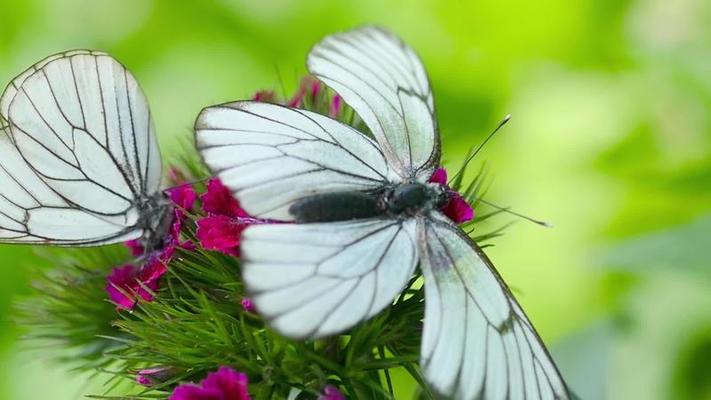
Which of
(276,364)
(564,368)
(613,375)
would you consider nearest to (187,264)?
(276,364)

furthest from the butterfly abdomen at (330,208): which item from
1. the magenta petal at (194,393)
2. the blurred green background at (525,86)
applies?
the blurred green background at (525,86)

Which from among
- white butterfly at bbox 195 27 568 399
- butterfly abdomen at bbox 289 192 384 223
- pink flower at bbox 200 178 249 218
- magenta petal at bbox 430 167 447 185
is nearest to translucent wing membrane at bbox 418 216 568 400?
white butterfly at bbox 195 27 568 399

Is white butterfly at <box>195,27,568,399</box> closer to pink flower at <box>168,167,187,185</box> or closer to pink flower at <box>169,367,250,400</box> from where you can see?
pink flower at <box>169,367,250,400</box>

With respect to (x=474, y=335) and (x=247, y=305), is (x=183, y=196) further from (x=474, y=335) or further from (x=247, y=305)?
(x=474, y=335)

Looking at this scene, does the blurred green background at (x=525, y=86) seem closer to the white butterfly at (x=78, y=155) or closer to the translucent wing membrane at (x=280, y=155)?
the white butterfly at (x=78, y=155)

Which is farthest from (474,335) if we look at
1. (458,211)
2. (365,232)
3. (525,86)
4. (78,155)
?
(525,86)

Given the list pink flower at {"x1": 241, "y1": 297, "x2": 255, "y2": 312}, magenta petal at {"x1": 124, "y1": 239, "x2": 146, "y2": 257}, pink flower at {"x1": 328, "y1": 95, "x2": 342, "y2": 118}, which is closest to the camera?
pink flower at {"x1": 241, "y1": 297, "x2": 255, "y2": 312}
